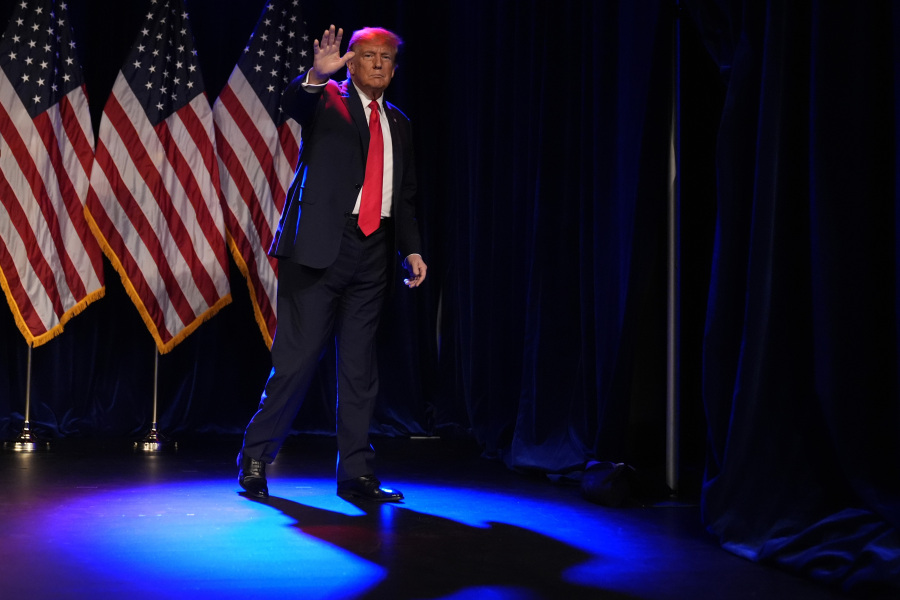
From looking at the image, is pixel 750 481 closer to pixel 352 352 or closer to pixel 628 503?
pixel 628 503

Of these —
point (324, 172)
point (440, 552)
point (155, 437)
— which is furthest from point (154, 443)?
point (440, 552)

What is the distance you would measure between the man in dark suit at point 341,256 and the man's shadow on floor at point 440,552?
26 cm

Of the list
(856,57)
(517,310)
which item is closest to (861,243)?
(856,57)

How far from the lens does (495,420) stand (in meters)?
4.39

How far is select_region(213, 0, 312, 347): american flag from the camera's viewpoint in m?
4.93

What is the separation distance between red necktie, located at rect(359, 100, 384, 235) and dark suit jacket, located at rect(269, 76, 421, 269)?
26 mm

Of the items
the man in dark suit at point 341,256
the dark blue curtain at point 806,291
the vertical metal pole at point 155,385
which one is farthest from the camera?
the vertical metal pole at point 155,385

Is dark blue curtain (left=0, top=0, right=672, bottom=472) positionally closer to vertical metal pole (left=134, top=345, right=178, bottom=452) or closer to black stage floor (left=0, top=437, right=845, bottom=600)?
vertical metal pole (left=134, top=345, right=178, bottom=452)

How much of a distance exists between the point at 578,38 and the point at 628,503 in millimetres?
1898

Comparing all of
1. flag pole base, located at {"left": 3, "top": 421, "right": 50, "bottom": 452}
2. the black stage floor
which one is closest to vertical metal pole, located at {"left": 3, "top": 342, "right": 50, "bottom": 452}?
flag pole base, located at {"left": 3, "top": 421, "right": 50, "bottom": 452}

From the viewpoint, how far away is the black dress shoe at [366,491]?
3041 millimetres

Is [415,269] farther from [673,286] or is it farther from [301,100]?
[673,286]

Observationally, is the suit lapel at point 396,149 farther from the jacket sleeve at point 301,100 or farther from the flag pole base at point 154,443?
the flag pole base at point 154,443

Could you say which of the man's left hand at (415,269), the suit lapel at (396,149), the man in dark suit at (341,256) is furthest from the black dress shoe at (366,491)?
the suit lapel at (396,149)
